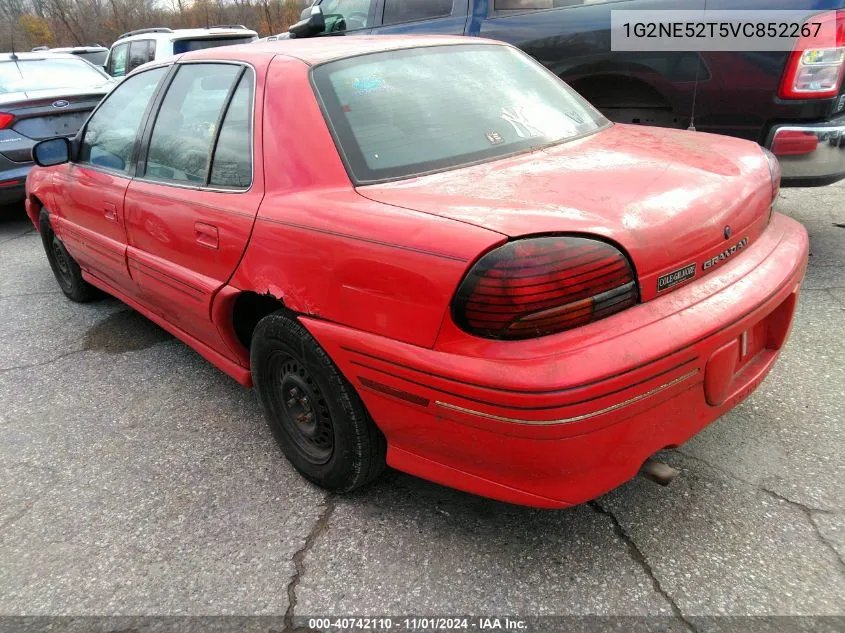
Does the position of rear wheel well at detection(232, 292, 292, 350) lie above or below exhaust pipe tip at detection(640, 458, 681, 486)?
above

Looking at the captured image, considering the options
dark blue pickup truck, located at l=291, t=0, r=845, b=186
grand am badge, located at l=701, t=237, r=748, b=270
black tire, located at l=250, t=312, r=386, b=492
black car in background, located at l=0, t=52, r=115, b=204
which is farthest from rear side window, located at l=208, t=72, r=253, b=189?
black car in background, located at l=0, t=52, r=115, b=204

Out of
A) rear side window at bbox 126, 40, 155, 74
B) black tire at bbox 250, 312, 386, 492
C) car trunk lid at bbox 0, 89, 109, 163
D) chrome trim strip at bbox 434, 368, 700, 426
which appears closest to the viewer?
chrome trim strip at bbox 434, 368, 700, 426

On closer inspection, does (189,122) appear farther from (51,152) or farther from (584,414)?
(584,414)

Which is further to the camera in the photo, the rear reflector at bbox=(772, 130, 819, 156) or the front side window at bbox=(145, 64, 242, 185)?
the rear reflector at bbox=(772, 130, 819, 156)

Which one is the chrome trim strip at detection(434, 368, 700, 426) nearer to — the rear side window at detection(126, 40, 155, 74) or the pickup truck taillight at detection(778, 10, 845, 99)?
the pickup truck taillight at detection(778, 10, 845, 99)

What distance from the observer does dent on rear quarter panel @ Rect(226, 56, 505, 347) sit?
1.81 meters

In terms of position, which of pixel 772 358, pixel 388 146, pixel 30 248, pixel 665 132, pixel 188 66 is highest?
pixel 188 66

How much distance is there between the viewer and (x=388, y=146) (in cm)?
229

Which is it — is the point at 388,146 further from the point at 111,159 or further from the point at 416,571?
the point at 111,159

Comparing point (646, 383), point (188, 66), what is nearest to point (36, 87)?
point (188, 66)

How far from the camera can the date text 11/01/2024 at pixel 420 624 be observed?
73.8 inches

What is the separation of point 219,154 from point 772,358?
2.19 meters

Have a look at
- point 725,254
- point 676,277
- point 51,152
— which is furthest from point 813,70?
point 51,152

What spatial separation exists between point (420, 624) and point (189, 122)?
225cm
